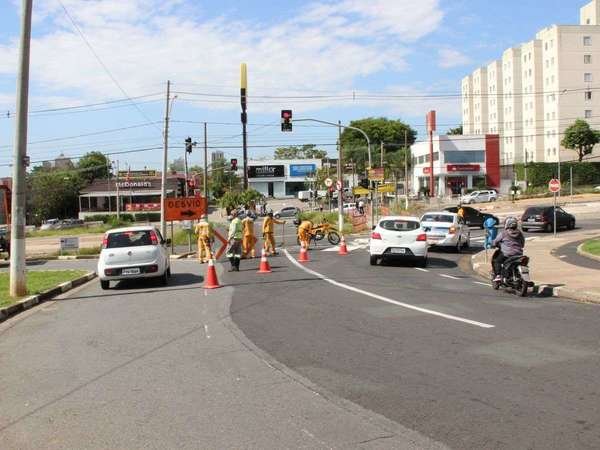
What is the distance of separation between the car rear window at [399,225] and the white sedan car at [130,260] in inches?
272

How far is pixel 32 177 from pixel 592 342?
3720 inches

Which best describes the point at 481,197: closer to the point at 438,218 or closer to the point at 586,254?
the point at 438,218

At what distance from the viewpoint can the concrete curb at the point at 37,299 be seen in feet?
42.1

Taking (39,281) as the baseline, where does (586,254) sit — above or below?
above

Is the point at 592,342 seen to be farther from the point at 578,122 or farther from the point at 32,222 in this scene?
the point at 32,222

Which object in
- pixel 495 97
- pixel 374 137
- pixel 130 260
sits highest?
pixel 495 97

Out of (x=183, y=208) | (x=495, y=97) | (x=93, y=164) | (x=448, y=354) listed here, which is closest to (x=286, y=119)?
(x=183, y=208)

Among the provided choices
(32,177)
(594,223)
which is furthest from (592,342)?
(32,177)

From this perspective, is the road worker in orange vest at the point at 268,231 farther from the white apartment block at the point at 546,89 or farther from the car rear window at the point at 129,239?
the white apartment block at the point at 546,89

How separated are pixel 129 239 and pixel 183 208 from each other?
33.9 ft

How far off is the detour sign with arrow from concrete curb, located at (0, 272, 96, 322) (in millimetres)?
7994

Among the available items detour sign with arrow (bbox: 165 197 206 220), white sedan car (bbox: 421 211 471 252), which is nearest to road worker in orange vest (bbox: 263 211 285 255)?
detour sign with arrow (bbox: 165 197 206 220)

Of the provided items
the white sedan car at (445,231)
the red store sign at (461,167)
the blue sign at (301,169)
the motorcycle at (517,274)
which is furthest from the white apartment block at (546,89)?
the motorcycle at (517,274)

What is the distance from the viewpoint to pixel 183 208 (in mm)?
27844
